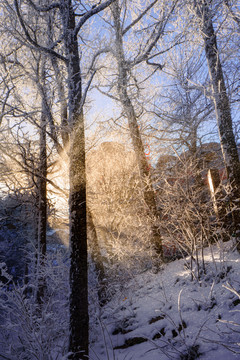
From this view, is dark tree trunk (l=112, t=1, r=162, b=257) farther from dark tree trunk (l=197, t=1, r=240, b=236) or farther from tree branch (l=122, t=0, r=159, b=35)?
dark tree trunk (l=197, t=1, r=240, b=236)

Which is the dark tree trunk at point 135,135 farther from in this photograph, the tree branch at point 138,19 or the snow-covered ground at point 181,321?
the snow-covered ground at point 181,321

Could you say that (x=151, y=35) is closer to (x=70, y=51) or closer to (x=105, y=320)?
(x=70, y=51)

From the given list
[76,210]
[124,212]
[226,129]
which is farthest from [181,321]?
[124,212]

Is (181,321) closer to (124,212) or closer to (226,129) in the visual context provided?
(226,129)

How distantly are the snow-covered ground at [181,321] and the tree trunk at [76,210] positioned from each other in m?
0.52

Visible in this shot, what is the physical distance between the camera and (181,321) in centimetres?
242

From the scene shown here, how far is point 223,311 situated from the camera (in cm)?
363

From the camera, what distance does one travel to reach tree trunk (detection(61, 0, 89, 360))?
12.3ft

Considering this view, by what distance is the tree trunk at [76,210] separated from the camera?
3734 millimetres

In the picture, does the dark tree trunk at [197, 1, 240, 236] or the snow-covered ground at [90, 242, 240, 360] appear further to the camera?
the dark tree trunk at [197, 1, 240, 236]

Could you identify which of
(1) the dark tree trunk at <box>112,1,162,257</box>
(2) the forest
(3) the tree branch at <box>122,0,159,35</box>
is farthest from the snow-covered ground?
(3) the tree branch at <box>122,0,159,35</box>

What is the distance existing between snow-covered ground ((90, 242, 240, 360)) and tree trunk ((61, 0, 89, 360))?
0.52m

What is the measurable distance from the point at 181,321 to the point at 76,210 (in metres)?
2.61

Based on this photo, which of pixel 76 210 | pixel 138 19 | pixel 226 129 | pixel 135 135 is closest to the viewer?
pixel 76 210
